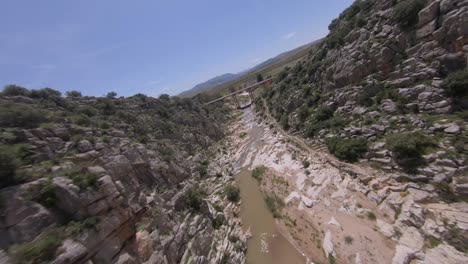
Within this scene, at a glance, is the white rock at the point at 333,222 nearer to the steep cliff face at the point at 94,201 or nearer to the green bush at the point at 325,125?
the steep cliff face at the point at 94,201

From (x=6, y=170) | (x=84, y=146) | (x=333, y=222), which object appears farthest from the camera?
(x=84, y=146)

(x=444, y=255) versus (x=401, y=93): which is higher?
(x=401, y=93)

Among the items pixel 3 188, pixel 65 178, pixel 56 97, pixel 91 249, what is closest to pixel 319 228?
pixel 91 249

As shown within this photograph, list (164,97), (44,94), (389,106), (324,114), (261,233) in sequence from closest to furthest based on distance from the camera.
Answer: (261,233) → (389,106) → (44,94) → (324,114) → (164,97)

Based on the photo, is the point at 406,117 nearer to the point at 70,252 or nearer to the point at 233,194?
the point at 233,194

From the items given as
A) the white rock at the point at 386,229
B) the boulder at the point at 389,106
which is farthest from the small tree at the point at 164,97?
the white rock at the point at 386,229

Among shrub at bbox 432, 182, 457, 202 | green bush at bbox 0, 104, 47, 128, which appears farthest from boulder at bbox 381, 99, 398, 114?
green bush at bbox 0, 104, 47, 128

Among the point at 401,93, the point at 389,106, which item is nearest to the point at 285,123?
the point at 389,106
